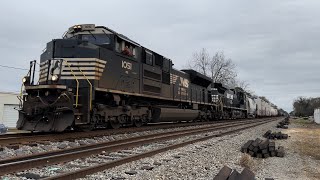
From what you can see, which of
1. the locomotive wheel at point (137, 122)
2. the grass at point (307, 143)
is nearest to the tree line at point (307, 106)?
the grass at point (307, 143)

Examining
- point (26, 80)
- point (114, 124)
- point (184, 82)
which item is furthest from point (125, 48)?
point (184, 82)

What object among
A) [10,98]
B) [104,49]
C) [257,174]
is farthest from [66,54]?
[10,98]

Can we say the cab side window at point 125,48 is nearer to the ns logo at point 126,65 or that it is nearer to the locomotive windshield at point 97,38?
the ns logo at point 126,65

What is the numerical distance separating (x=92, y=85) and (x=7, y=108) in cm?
2234

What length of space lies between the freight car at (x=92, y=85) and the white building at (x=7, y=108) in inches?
725

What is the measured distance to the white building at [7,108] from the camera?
29297 millimetres

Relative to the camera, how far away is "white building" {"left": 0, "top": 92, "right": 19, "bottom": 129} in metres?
29.3

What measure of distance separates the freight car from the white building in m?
18.4

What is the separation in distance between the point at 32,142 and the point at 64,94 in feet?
6.44

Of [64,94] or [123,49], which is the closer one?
[64,94]

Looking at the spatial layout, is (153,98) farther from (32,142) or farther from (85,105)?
(32,142)

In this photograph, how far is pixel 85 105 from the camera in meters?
10.4

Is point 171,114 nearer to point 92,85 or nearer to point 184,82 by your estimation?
point 184,82

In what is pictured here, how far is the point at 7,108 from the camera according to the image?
2991cm
